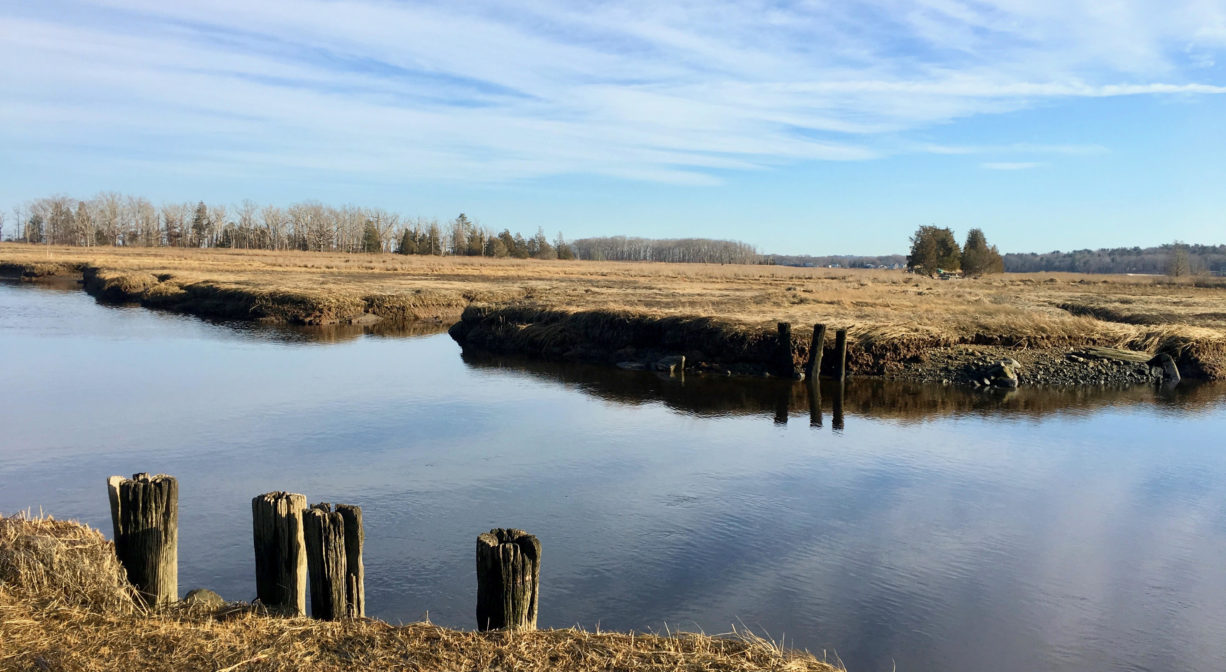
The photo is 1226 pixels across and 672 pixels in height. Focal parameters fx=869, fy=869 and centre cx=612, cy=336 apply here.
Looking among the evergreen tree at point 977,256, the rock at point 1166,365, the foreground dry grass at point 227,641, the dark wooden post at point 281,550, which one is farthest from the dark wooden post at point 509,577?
the evergreen tree at point 977,256

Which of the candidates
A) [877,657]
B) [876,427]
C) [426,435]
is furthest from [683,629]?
[876,427]

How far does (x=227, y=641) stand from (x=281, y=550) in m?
1.20

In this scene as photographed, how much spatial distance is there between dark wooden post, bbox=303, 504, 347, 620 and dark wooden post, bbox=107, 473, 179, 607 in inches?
46.1

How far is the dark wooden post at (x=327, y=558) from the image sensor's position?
7.11 m

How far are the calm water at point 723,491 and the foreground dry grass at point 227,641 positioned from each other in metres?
1.95

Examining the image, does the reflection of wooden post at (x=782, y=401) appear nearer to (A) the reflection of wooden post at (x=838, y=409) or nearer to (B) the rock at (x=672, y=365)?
(A) the reflection of wooden post at (x=838, y=409)

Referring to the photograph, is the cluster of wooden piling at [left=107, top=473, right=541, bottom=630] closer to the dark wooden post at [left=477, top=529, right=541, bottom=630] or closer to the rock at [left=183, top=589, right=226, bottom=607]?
the dark wooden post at [left=477, top=529, right=541, bottom=630]

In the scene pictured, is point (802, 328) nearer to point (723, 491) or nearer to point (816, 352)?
point (816, 352)

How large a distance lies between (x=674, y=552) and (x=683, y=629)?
7.19ft

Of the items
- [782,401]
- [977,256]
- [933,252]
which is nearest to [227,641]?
[782,401]

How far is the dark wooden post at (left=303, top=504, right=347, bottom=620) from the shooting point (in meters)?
7.11

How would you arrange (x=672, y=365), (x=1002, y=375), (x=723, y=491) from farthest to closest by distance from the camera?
(x=672, y=365) → (x=1002, y=375) → (x=723, y=491)

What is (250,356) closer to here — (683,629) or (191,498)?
(191,498)

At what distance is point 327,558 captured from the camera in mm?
7129
